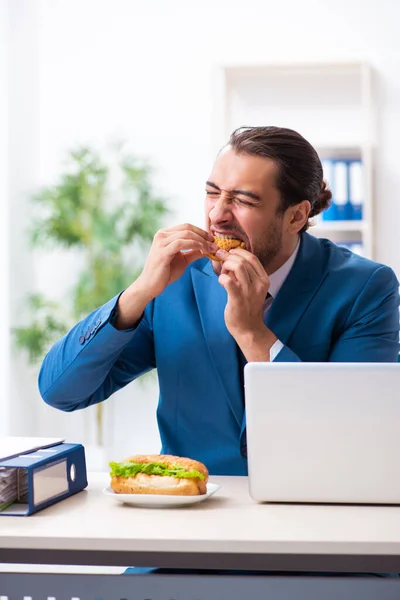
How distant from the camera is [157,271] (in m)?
1.73

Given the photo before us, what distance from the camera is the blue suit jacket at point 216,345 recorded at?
1.79 meters

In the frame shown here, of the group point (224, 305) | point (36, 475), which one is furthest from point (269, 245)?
point (36, 475)

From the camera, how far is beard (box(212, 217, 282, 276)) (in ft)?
6.33

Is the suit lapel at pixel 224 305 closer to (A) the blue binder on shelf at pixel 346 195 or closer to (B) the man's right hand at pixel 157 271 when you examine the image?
(B) the man's right hand at pixel 157 271

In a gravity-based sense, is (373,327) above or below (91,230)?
below

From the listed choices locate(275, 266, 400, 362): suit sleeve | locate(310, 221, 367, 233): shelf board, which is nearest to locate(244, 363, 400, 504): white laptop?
locate(275, 266, 400, 362): suit sleeve

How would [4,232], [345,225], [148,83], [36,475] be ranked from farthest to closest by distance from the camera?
[148,83] < [4,232] < [345,225] < [36,475]

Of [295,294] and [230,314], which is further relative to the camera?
[295,294]

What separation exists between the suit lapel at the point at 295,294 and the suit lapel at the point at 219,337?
109mm

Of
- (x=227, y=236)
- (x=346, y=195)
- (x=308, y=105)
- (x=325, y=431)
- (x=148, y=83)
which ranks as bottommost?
(x=325, y=431)

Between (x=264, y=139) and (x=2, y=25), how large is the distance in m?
3.03

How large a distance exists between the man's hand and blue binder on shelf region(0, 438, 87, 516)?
0.45 m

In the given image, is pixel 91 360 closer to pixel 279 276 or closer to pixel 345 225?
pixel 279 276

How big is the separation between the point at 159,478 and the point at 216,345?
58 cm
